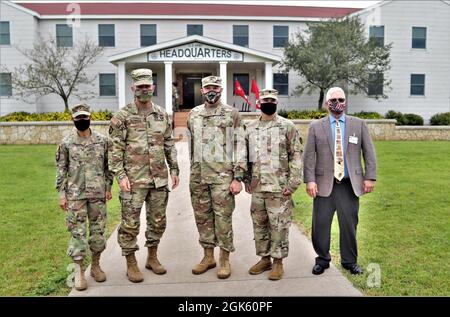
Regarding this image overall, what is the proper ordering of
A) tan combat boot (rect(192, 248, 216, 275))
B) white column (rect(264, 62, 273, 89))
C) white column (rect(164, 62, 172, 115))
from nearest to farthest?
tan combat boot (rect(192, 248, 216, 275)), white column (rect(164, 62, 172, 115)), white column (rect(264, 62, 273, 89))

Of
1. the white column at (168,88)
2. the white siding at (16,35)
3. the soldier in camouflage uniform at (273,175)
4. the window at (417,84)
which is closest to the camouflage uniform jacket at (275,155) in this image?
the soldier in camouflage uniform at (273,175)

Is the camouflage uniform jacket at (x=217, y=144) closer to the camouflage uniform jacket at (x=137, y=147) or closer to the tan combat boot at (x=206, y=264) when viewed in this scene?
the camouflage uniform jacket at (x=137, y=147)

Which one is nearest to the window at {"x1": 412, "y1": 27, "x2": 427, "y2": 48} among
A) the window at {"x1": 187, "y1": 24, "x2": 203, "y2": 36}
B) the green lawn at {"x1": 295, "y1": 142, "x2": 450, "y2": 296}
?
the window at {"x1": 187, "y1": 24, "x2": 203, "y2": 36}

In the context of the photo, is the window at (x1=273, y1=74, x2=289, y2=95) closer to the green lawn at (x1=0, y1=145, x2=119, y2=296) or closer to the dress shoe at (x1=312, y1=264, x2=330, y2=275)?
the green lawn at (x1=0, y1=145, x2=119, y2=296)

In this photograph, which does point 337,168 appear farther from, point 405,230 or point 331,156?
point 405,230

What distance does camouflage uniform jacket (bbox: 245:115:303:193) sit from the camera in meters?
4.48

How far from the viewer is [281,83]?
2705cm

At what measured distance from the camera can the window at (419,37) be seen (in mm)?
27109

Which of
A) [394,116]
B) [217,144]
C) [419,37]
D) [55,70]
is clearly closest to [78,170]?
[217,144]

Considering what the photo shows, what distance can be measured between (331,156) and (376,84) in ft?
74.1

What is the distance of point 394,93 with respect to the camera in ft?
88.4

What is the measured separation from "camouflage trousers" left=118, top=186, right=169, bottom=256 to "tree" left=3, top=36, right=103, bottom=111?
19996 millimetres
